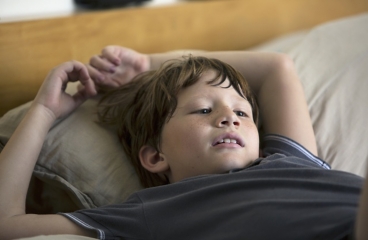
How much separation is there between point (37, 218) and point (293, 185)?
45 cm

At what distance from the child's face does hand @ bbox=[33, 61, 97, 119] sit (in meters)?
0.23

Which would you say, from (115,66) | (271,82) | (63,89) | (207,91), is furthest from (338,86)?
(63,89)

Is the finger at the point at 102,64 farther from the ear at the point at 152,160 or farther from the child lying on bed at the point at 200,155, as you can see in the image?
the ear at the point at 152,160

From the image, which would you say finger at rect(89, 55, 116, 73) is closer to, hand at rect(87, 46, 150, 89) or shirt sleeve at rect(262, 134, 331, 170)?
hand at rect(87, 46, 150, 89)

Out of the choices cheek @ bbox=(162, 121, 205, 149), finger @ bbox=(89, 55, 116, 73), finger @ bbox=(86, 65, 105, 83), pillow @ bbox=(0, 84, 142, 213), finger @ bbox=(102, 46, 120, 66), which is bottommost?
pillow @ bbox=(0, 84, 142, 213)

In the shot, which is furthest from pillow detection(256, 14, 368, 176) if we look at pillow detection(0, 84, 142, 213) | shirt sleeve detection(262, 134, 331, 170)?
pillow detection(0, 84, 142, 213)

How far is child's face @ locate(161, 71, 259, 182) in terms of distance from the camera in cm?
98

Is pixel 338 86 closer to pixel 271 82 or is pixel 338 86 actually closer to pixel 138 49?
pixel 271 82

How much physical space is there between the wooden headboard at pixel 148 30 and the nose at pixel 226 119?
1.76 ft

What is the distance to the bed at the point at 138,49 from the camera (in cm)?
108

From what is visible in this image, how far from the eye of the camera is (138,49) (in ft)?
5.04

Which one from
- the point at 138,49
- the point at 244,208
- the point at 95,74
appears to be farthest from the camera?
the point at 138,49

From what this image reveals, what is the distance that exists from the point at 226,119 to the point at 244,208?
197 millimetres

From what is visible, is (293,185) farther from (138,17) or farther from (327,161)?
(138,17)
